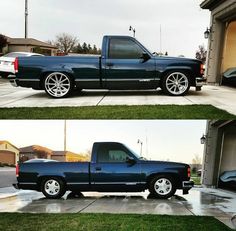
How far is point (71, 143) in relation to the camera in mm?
6195

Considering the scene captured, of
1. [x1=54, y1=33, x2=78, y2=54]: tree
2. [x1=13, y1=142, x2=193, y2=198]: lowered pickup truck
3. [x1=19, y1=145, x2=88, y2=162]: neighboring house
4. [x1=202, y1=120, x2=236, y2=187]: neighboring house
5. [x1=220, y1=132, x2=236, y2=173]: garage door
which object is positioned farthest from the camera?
[x1=13, y1=142, x2=193, y2=198]: lowered pickup truck

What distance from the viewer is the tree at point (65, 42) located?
3400 mm

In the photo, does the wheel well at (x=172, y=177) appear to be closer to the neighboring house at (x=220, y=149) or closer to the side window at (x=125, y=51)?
the neighboring house at (x=220, y=149)

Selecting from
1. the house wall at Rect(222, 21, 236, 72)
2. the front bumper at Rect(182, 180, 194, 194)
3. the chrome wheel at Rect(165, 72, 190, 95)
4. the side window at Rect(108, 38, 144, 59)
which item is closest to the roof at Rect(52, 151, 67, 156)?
the side window at Rect(108, 38, 144, 59)

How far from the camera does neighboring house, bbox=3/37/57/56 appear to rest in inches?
151

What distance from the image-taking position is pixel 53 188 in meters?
7.43

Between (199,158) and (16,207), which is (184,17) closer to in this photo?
(199,158)

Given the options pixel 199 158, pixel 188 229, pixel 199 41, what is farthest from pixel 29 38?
pixel 199 158

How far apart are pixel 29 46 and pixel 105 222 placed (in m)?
2.77

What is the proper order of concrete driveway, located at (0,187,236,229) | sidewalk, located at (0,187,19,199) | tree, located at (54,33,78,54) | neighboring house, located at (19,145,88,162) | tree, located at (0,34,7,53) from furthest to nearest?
sidewalk, located at (0,187,19,199) → neighboring house, located at (19,145,88,162) → concrete driveway, located at (0,187,236,229) → tree, located at (0,34,7,53) → tree, located at (54,33,78,54)

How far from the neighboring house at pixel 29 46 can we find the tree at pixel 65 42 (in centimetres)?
25

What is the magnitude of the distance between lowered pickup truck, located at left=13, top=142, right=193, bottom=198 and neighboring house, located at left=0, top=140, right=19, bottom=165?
19cm

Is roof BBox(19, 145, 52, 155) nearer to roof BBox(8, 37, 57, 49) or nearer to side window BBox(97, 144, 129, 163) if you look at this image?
side window BBox(97, 144, 129, 163)

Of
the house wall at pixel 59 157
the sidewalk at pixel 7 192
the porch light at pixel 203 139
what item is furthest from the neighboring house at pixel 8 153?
the porch light at pixel 203 139
